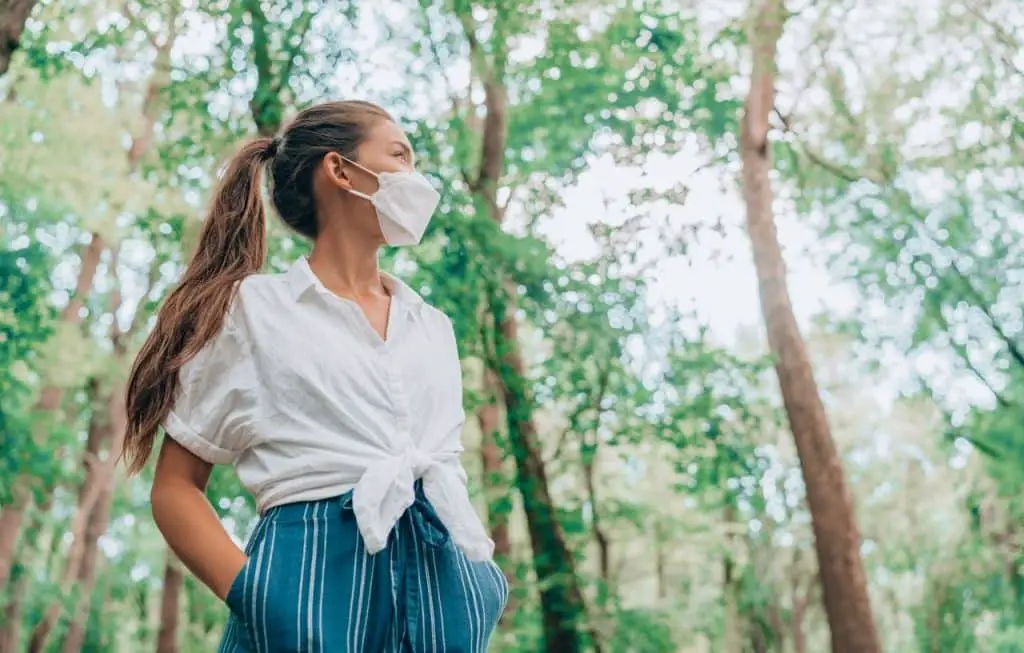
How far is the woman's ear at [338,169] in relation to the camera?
58.1 inches

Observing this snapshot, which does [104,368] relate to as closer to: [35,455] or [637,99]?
[35,455]

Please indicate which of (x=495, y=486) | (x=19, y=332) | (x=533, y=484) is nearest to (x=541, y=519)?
(x=533, y=484)

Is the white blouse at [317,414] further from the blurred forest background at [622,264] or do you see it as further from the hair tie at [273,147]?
the blurred forest background at [622,264]

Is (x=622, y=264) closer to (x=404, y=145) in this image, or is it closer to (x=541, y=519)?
(x=541, y=519)

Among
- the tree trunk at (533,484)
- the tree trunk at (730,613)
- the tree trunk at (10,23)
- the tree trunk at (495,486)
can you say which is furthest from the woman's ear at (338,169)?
the tree trunk at (730,613)

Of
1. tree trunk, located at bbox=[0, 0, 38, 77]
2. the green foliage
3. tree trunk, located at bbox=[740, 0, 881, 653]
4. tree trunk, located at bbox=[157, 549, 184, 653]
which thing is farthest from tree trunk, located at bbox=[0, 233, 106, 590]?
tree trunk, located at bbox=[0, 0, 38, 77]

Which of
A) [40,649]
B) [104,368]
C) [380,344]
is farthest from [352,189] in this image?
[40,649]

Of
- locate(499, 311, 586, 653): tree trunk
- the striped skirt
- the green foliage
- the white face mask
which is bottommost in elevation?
the striped skirt

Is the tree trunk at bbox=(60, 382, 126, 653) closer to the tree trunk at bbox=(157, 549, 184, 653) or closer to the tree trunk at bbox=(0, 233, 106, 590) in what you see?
the tree trunk at bbox=(0, 233, 106, 590)

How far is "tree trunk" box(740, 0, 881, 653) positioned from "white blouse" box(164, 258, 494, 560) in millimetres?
4946

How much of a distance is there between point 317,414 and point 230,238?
31 centimetres

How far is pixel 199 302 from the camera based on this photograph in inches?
51.8

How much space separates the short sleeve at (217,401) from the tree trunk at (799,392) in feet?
16.5

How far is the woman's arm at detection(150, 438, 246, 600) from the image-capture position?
1.21 meters
